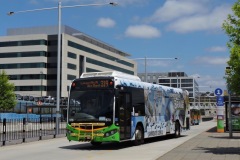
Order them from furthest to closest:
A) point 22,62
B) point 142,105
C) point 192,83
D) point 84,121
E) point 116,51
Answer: point 116,51, point 192,83, point 22,62, point 142,105, point 84,121

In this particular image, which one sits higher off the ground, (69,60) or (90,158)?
(69,60)

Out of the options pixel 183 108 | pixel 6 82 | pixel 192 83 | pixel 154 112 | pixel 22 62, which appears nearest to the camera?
pixel 154 112

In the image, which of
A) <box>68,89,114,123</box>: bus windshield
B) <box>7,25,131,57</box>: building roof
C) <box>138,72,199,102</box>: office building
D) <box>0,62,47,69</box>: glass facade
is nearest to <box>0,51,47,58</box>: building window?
<box>0,62,47,69</box>: glass facade

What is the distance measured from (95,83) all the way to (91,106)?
1055 millimetres

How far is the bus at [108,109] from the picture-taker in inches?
656

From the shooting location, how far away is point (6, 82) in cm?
6700

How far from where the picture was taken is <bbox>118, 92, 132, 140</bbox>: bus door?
17219 millimetres

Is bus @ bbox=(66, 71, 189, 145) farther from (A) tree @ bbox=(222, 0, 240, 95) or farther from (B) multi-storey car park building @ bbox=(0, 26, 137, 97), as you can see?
(B) multi-storey car park building @ bbox=(0, 26, 137, 97)

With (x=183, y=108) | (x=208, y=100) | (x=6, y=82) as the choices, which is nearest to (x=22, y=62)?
(x=6, y=82)

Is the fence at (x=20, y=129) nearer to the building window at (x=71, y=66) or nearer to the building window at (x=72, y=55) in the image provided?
the building window at (x=71, y=66)

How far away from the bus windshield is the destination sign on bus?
213 millimetres

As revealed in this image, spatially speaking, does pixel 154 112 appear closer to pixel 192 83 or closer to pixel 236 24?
pixel 236 24

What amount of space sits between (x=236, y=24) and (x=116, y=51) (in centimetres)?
13887

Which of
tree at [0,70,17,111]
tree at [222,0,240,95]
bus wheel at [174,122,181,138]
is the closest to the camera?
tree at [222,0,240,95]
